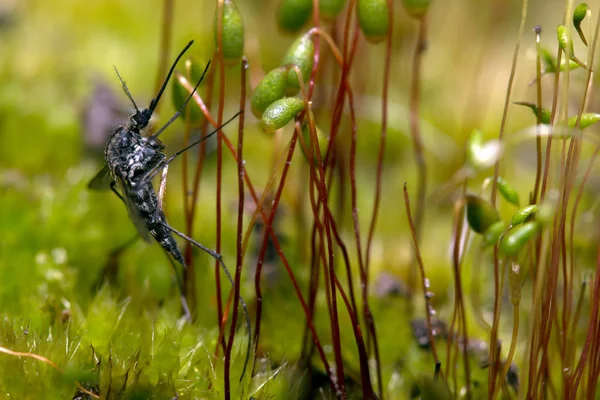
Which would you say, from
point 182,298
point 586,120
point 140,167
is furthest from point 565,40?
point 182,298

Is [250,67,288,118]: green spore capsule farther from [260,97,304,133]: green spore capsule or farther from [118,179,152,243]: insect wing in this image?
[118,179,152,243]: insect wing

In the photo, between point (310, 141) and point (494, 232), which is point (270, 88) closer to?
point (310, 141)

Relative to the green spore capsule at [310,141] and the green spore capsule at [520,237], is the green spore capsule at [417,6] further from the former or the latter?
the green spore capsule at [520,237]

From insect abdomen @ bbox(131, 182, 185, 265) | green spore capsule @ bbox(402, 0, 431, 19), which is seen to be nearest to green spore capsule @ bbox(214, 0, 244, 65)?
insect abdomen @ bbox(131, 182, 185, 265)

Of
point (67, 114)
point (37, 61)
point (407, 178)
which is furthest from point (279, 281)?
point (37, 61)

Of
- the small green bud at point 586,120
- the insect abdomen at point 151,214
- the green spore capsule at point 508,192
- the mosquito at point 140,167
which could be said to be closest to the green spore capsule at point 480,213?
the green spore capsule at point 508,192

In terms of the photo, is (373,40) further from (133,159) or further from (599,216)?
(599,216)
